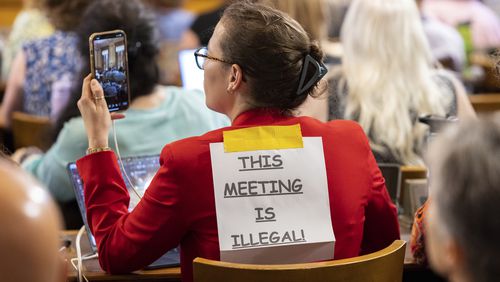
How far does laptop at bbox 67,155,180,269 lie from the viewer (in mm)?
2249

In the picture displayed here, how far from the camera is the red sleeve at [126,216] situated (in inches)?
76.9

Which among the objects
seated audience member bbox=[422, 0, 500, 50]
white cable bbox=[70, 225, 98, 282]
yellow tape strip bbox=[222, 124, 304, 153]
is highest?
yellow tape strip bbox=[222, 124, 304, 153]

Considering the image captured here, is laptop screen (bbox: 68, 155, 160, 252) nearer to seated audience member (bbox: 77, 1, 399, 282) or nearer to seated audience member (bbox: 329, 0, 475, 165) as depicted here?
seated audience member (bbox: 77, 1, 399, 282)

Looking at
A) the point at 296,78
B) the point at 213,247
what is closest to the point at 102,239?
the point at 213,247

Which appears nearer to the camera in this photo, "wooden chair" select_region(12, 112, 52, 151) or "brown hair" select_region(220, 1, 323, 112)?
"brown hair" select_region(220, 1, 323, 112)

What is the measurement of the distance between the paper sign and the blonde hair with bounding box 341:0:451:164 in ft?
3.80

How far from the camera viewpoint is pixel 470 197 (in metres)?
1.29

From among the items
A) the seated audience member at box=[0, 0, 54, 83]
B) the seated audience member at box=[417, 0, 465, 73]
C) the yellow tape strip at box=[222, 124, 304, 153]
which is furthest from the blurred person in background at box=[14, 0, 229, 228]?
the seated audience member at box=[417, 0, 465, 73]

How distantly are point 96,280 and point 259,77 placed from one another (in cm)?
62

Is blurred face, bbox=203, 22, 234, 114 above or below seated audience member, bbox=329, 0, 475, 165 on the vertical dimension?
above

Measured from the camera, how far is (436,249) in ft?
4.55

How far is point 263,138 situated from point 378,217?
14.4 inches

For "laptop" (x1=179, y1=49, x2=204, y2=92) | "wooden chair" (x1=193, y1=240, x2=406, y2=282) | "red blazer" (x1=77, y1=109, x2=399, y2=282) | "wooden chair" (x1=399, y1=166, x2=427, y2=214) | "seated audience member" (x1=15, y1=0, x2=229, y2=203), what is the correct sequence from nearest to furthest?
"wooden chair" (x1=193, y1=240, x2=406, y2=282) → "red blazer" (x1=77, y1=109, x2=399, y2=282) → "wooden chair" (x1=399, y1=166, x2=427, y2=214) → "seated audience member" (x1=15, y1=0, x2=229, y2=203) → "laptop" (x1=179, y1=49, x2=204, y2=92)

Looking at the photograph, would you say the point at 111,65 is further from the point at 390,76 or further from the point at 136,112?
the point at 390,76
